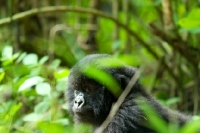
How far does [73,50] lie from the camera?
192 inches

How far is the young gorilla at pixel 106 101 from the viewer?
2.78 metres

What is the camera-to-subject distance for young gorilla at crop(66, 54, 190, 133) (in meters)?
2.78

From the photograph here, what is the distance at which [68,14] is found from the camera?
20.2 feet

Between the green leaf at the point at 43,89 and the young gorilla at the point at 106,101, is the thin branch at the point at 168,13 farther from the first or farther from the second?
the green leaf at the point at 43,89

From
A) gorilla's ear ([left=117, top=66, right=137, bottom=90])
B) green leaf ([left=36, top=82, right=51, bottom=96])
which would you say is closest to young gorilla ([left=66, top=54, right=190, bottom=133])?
gorilla's ear ([left=117, top=66, right=137, bottom=90])

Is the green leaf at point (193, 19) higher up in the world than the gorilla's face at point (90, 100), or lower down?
higher up

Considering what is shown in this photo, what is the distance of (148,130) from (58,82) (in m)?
0.81

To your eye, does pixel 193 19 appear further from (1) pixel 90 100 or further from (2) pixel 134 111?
(1) pixel 90 100

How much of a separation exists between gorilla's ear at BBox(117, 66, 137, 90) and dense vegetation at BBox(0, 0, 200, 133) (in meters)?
0.11

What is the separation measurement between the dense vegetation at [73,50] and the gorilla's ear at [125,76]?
111mm

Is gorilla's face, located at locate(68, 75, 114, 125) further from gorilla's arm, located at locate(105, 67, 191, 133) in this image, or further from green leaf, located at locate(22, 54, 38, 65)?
green leaf, located at locate(22, 54, 38, 65)

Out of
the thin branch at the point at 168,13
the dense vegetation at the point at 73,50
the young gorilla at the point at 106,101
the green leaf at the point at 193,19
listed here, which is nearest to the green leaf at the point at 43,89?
the dense vegetation at the point at 73,50

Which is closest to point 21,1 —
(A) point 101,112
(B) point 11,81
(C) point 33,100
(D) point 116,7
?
(D) point 116,7

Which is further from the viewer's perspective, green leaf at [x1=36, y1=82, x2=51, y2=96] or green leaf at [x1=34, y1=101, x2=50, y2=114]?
green leaf at [x1=34, y1=101, x2=50, y2=114]
